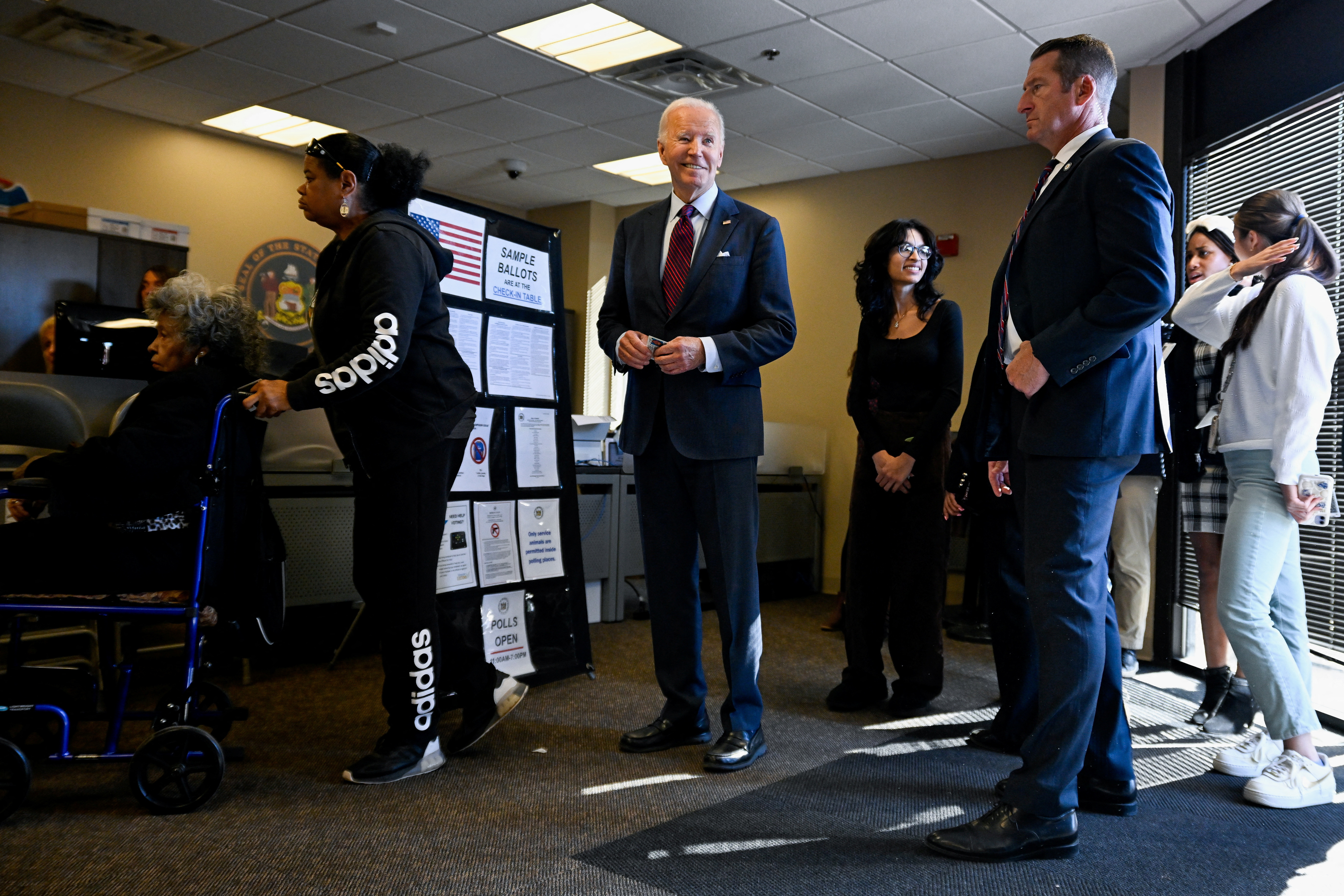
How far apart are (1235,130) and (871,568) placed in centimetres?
240

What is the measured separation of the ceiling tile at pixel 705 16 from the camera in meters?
4.08

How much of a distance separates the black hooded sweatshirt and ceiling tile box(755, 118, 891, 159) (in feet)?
12.9

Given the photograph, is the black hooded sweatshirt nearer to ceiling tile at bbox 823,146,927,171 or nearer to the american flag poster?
the american flag poster

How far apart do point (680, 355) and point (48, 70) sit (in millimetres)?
4956

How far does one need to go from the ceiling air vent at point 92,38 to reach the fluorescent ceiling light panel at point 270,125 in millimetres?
813

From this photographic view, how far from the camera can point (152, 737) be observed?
187cm

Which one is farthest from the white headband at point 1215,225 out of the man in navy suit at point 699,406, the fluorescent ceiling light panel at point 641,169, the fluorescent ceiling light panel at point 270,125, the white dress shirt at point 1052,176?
the fluorescent ceiling light panel at point 270,125

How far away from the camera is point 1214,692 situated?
285 centimetres

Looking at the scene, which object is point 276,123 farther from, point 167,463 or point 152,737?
point 152,737

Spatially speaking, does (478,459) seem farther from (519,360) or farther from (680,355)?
(680,355)

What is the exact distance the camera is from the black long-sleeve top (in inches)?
112

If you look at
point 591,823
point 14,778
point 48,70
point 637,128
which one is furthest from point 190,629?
point 48,70

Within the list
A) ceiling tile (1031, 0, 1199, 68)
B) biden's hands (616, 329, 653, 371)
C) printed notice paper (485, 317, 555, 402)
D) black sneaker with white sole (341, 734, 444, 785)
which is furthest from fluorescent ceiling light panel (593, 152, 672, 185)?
black sneaker with white sole (341, 734, 444, 785)

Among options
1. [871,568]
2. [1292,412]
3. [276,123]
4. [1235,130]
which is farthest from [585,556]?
[276,123]
